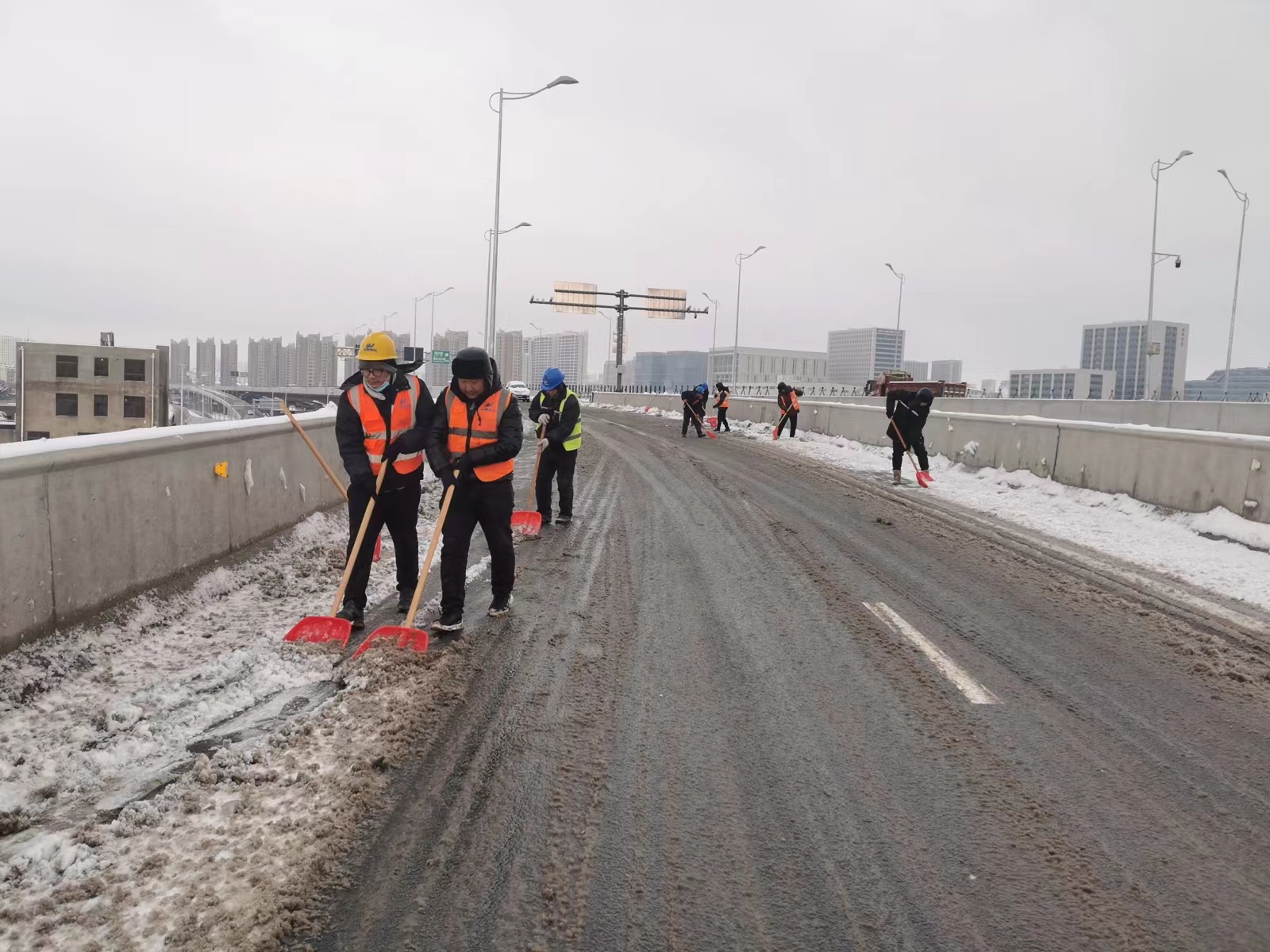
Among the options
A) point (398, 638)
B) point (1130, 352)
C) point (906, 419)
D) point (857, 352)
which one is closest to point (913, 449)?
point (906, 419)

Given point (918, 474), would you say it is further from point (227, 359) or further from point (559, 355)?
point (227, 359)

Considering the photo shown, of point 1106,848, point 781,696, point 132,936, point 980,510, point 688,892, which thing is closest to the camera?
point 132,936

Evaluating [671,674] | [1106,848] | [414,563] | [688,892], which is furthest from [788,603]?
[688,892]

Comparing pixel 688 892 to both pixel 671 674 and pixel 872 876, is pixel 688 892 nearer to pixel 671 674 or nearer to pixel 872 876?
pixel 872 876

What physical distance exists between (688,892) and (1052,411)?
2923 cm

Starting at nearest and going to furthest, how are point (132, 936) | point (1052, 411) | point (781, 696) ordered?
point (132, 936)
point (781, 696)
point (1052, 411)

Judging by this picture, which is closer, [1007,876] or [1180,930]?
[1180,930]

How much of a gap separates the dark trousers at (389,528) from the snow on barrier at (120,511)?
3.98ft

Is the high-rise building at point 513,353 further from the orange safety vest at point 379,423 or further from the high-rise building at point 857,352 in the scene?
the orange safety vest at point 379,423

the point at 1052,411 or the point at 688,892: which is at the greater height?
the point at 1052,411

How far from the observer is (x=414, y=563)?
6.27m

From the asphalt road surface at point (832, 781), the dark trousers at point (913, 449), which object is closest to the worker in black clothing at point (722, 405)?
the dark trousers at point (913, 449)

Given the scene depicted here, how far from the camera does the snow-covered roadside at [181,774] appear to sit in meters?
2.62

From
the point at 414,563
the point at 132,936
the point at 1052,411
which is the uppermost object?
the point at 1052,411
